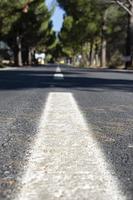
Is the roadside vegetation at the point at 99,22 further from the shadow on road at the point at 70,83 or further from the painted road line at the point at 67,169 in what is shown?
the painted road line at the point at 67,169

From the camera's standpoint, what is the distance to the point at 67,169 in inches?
199

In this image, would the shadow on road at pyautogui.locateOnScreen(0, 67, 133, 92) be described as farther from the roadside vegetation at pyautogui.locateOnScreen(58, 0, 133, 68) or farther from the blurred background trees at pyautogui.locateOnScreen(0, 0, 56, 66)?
the blurred background trees at pyautogui.locateOnScreen(0, 0, 56, 66)

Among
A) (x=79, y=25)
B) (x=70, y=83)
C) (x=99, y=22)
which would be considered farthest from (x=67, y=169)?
(x=79, y=25)

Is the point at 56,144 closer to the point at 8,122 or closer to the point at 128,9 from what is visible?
the point at 8,122

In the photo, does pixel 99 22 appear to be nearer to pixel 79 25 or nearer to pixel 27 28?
pixel 79 25

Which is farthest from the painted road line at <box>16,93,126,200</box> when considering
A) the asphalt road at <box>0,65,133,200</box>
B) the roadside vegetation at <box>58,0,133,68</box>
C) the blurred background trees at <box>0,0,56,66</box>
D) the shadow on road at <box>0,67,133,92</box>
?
the blurred background trees at <box>0,0,56,66</box>

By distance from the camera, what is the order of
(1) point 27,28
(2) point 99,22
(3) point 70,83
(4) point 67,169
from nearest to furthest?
1. (4) point 67,169
2. (3) point 70,83
3. (1) point 27,28
4. (2) point 99,22

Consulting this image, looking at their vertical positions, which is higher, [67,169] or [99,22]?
[99,22]

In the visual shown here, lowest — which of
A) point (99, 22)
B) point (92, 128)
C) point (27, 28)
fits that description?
point (27, 28)

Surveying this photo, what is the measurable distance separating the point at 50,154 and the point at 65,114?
347 centimetres

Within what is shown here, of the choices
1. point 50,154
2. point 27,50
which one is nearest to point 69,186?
point 50,154

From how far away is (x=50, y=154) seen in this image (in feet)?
18.7

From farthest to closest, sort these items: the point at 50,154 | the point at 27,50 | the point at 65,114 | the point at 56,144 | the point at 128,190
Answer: the point at 27,50 → the point at 65,114 → the point at 56,144 → the point at 50,154 → the point at 128,190

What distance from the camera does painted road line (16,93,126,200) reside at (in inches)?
168
